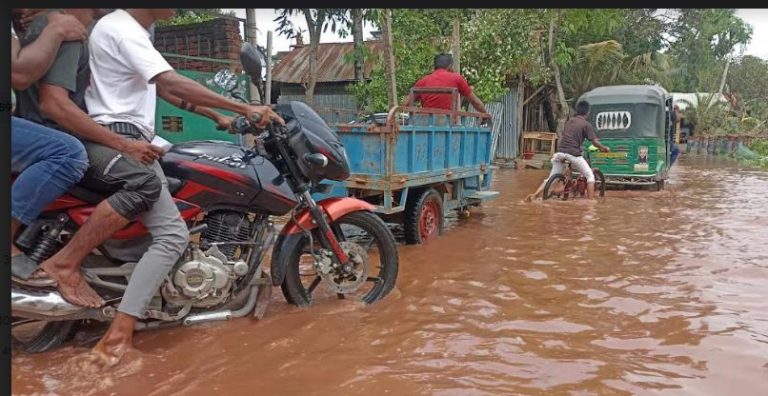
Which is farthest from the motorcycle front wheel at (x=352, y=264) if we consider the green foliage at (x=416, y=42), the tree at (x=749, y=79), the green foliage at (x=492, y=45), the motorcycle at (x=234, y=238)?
the tree at (x=749, y=79)

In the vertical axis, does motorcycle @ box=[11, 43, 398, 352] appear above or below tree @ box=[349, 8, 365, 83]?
below

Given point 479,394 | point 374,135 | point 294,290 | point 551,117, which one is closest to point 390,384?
point 479,394

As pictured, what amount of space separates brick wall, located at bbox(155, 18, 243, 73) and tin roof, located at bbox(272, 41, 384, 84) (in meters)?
8.07

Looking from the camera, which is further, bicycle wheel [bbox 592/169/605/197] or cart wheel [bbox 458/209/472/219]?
bicycle wheel [bbox 592/169/605/197]

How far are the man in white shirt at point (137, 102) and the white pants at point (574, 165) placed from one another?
24.8 feet

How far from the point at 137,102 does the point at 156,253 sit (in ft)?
2.48

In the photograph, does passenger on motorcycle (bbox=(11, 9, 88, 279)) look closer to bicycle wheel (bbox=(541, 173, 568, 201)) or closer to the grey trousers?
the grey trousers

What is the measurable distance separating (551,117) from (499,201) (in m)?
13.3

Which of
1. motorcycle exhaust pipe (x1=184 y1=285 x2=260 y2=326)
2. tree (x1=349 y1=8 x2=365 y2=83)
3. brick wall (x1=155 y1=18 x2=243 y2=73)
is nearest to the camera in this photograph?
motorcycle exhaust pipe (x1=184 y1=285 x2=260 y2=326)

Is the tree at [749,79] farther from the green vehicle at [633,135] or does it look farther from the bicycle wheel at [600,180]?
the bicycle wheel at [600,180]

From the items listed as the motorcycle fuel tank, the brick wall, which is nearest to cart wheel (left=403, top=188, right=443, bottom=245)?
the motorcycle fuel tank

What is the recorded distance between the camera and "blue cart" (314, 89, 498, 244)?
5.79 meters

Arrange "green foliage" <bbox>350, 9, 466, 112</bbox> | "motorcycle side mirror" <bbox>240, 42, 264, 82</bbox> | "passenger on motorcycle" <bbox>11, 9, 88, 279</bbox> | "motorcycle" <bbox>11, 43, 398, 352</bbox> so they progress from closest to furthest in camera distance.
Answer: "passenger on motorcycle" <bbox>11, 9, 88, 279</bbox>, "motorcycle" <bbox>11, 43, 398, 352</bbox>, "motorcycle side mirror" <bbox>240, 42, 264, 82</bbox>, "green foliage" <bbox>350, 9, 466, 112</bbox>

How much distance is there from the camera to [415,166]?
6.16m
